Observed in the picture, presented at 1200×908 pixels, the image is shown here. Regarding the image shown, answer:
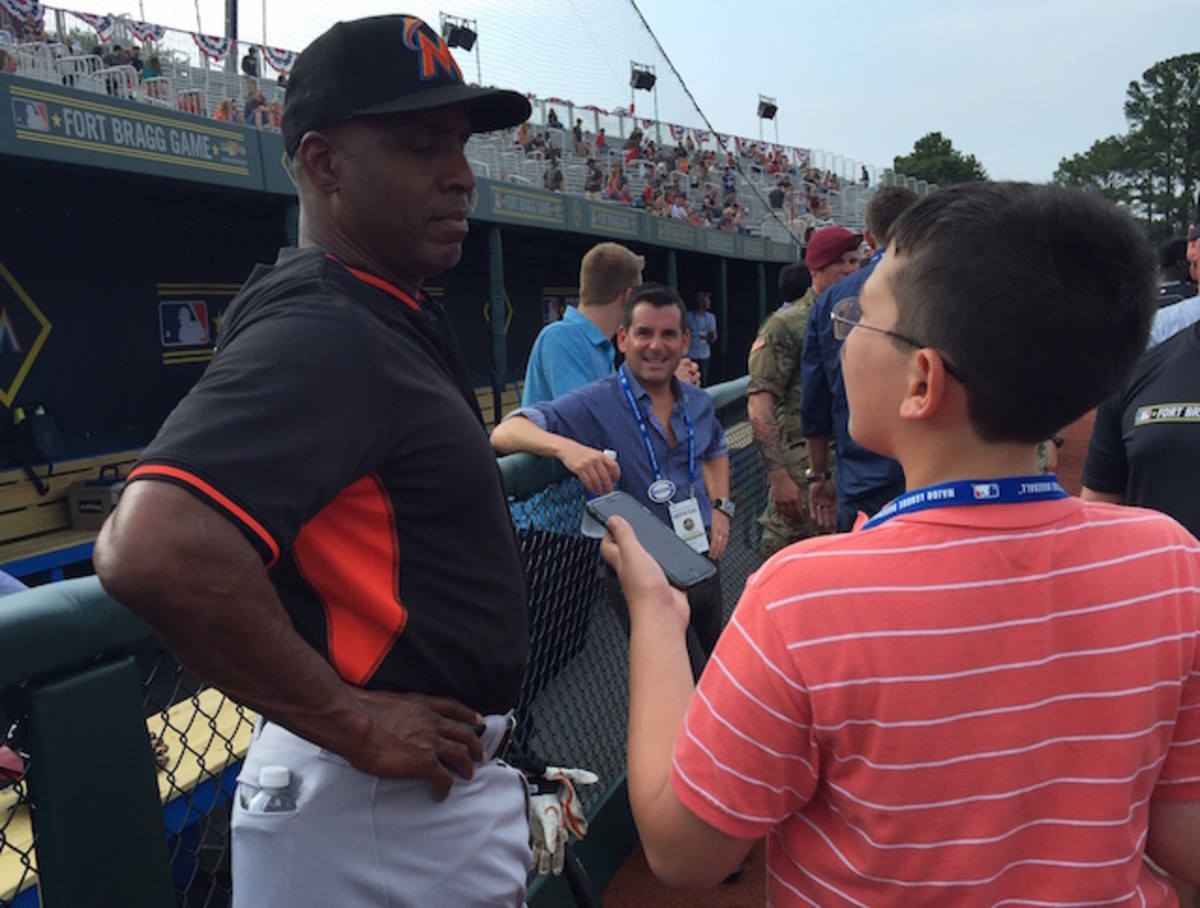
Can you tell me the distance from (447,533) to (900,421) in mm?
638

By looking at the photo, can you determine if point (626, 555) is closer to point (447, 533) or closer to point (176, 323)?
point (447, 533)

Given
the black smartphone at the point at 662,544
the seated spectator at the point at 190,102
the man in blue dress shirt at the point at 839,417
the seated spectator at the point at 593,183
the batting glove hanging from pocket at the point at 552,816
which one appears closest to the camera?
the black smartphone at the point at 662,544

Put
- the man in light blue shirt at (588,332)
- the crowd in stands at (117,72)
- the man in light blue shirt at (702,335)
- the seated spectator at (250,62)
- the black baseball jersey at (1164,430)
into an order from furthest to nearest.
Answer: the seated spectator at (250,62) → the man in light blue shirt at (702,335) → the crowd in stands at (117,72) → the man in light blue shirt at (588,332) → the black baseball jersey at (1164,430)

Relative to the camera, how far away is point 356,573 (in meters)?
1.25

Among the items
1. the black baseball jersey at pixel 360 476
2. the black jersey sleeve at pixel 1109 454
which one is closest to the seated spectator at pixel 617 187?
the black jersey sleeve at pixel 1109 454

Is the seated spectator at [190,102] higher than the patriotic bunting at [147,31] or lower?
lower

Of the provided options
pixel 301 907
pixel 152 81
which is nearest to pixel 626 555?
pixel 301 907

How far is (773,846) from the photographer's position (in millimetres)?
1163

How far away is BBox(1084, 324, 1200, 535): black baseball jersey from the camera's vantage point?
2.28 m

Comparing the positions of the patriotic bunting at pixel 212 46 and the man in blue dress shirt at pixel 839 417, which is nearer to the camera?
the man in blue dress shirt at pixel 839 417

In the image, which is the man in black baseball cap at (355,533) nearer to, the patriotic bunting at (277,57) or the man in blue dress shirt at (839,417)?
the man in blue dress shirt at (839,417)

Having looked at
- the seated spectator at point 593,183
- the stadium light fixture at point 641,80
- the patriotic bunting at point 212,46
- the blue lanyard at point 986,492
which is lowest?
the blue lanyard at point 986,492

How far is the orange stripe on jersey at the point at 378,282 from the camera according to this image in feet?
4.46

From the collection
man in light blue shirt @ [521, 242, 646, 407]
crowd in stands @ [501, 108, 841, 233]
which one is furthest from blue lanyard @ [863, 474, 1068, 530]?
crowd in stands @ [501, 108, 841, 233]
